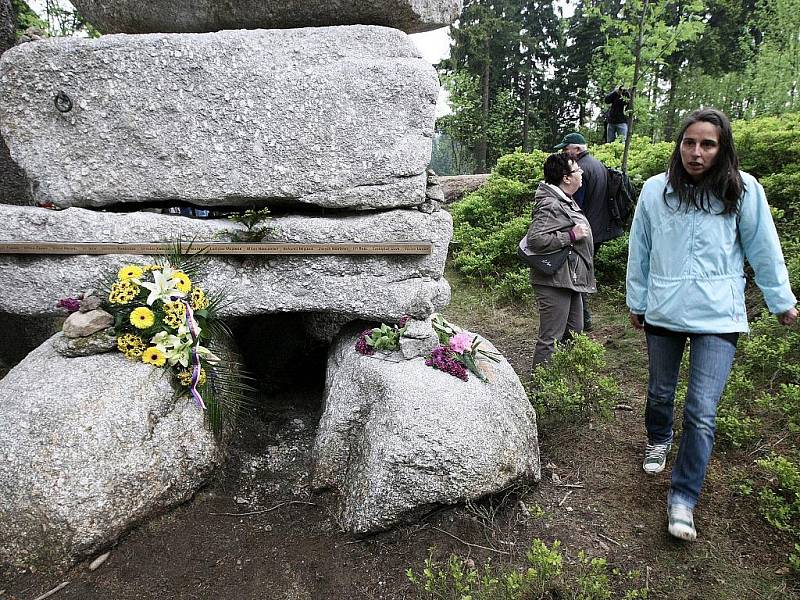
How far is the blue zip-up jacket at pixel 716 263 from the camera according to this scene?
2.49m

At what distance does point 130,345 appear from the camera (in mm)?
3123

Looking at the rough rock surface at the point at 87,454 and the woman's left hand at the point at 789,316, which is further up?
the woman's left hand at the point at 789,316

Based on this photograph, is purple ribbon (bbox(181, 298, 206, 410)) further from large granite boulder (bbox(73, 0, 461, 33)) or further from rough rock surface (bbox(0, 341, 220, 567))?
large granite boulder (bbox(73, 0, 461, 33))

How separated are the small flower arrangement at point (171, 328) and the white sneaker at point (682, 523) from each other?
2645mm

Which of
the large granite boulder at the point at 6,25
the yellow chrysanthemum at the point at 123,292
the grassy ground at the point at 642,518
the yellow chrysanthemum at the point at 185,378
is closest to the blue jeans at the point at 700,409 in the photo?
the grassy ground at the point at 642,518

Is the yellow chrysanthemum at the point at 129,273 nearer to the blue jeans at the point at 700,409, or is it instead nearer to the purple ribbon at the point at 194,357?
the purple ribbon at the point at 194,357

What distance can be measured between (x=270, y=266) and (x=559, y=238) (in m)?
2.13

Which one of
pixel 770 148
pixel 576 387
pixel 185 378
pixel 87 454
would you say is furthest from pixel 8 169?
pixel 770 148

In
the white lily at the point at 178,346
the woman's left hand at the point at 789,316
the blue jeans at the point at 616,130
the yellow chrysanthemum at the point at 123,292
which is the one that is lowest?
the white lily at the point at 178,346

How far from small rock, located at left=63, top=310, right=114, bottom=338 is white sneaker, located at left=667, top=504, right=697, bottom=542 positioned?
3386 millimetres

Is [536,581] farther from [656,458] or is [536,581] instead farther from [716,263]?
[716,263]

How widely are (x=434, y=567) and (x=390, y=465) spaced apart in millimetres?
540

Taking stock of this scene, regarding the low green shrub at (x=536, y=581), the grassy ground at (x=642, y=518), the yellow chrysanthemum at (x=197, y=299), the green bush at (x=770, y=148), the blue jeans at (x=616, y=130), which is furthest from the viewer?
the blue jeans at (x=616, y=130)

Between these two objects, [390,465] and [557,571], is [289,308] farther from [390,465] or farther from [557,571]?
[557,571]
